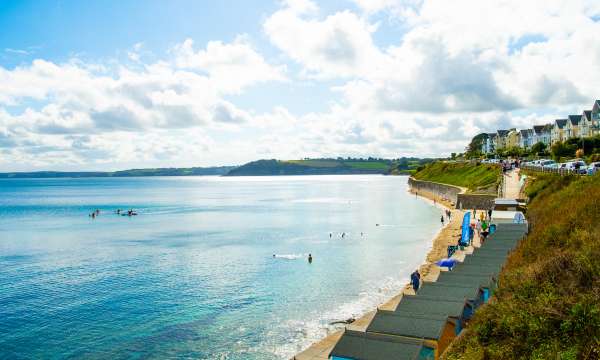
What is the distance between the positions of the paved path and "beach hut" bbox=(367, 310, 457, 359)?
43.6 metres

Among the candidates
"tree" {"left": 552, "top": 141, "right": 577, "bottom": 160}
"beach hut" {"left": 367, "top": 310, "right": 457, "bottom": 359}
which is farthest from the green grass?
"beach hut" {"left": 367, "top": 310, "right": 457, "bottom": 359}

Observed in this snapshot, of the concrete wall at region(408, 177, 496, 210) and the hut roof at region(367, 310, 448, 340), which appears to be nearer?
the hut roof at region(367, 310, 448, 340)

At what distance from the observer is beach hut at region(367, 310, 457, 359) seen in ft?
51.5

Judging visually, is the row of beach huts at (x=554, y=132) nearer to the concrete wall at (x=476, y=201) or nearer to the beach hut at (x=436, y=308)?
the concrete wall at (x=476, y=201)

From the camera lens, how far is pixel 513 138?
164875 millimetres

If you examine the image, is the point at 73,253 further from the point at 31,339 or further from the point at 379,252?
the point at 379,252

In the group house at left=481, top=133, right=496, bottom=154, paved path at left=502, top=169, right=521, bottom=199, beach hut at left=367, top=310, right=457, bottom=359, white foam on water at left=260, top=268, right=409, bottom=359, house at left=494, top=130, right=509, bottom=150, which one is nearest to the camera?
beach hut at left=367, top=310, right=457, bottom=359

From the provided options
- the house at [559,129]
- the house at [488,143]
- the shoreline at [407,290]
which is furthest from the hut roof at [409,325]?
the house at [488,143]

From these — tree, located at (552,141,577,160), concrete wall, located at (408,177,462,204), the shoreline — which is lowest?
the shoreline

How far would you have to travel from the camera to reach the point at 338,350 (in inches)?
578

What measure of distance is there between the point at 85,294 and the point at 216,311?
11.5 meters

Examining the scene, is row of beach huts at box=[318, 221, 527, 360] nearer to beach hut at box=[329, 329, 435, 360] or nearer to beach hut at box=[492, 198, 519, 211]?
beach hut at box=[329, 329, 435, 360]

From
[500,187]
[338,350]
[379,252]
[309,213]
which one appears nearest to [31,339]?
[338,350]

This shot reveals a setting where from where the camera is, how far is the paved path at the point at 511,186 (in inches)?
2329
